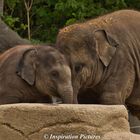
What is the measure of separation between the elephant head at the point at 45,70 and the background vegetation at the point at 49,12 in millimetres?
8242

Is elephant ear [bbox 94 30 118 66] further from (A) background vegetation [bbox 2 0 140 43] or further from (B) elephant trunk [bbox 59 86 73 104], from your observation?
A: (A) background vegetation [bbox 2 0 140 43]

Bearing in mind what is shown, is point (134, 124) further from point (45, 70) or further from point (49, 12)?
point (49, 12)

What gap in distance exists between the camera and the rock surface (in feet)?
23.2

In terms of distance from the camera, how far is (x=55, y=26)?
19.5 m

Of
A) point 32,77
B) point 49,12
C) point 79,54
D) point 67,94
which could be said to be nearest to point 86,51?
point 79,54

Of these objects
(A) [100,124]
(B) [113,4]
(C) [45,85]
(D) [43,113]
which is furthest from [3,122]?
(B) [113,4]

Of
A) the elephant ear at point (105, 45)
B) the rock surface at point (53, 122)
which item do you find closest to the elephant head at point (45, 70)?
the elephant ear at point (105, 45)

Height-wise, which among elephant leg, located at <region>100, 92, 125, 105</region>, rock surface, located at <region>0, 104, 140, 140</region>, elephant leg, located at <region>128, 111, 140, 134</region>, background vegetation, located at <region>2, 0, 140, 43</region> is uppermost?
rock surface, located at <region>0, 104, 140, 140</region>

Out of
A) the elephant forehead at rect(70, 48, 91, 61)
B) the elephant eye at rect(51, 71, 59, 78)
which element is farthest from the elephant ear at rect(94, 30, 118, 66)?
the elephant eye at rect(51, 71, 59, 78)

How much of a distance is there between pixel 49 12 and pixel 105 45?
10083mm

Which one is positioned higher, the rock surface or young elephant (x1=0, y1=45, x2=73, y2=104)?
the rock surface

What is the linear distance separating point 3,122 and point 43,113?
1.20 feet

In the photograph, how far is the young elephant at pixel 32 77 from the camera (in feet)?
31.4

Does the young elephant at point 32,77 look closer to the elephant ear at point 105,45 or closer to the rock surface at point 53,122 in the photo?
the elephant ear at point 105,45
